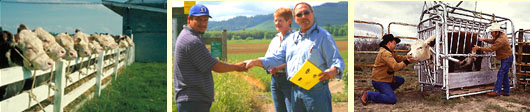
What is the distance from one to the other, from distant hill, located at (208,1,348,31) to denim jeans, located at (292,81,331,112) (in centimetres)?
70

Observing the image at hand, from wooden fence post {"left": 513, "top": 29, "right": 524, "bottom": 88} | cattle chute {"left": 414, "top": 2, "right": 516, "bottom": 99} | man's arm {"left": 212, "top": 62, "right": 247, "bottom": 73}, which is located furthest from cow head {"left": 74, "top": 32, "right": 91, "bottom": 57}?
wooden fence post {"left": 513, "top": 29, "right": 524, "bottom": 88}

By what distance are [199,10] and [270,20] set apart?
82 cm

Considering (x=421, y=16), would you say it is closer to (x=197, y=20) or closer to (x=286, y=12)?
(x=286, y=12)

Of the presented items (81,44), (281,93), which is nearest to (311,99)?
(281,93)

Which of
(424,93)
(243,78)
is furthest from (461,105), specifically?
(243,78)

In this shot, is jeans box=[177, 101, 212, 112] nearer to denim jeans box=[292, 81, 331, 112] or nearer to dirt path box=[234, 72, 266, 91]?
dirt path box=[234, 72, 266, 91]

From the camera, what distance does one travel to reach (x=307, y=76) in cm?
421

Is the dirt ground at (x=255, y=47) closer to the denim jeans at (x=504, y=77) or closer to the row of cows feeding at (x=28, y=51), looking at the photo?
the row of cows feeding at (x=28, y=51)

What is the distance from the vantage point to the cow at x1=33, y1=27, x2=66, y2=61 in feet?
14.1

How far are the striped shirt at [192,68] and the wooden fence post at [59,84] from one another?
1365mm

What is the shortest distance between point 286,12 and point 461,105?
2.75 meters

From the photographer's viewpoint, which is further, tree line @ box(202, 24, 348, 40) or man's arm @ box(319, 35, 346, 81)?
tree line @ box(202, 24, 348, 40)

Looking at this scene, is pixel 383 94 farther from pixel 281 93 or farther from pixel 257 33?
pixel 257 33

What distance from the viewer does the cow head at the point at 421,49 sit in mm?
5148
